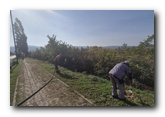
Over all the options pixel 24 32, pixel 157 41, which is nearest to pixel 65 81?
pixel 24 32

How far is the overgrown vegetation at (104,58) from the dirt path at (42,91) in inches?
23.1

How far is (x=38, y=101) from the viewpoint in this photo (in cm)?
288

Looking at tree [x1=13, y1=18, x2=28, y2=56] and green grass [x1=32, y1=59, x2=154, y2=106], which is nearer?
green grass [x1=32, y1=59, x2=154, y2=106]

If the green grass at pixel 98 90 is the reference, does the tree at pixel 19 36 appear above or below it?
above

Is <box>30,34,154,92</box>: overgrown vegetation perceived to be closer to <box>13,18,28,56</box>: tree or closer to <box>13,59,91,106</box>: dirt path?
<box>13,18,28,56</box>: tree

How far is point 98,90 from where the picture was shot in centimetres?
322

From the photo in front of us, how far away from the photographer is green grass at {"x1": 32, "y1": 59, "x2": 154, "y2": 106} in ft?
9.22

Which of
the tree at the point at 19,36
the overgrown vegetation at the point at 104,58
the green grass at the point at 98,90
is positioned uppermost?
the tree at the point at 19,36

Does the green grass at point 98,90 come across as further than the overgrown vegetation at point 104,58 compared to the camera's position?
No

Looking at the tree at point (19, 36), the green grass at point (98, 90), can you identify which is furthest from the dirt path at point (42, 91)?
the tree at point (19, 36)

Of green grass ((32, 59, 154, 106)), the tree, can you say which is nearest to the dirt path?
green grass ((32, 59, 154, 106))

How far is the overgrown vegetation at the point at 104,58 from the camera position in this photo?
→ 318 cm

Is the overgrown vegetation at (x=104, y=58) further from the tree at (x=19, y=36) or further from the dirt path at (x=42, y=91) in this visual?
the dirt path at (x=42, y=91)

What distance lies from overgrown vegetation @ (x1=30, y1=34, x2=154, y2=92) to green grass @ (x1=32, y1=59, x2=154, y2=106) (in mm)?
283
